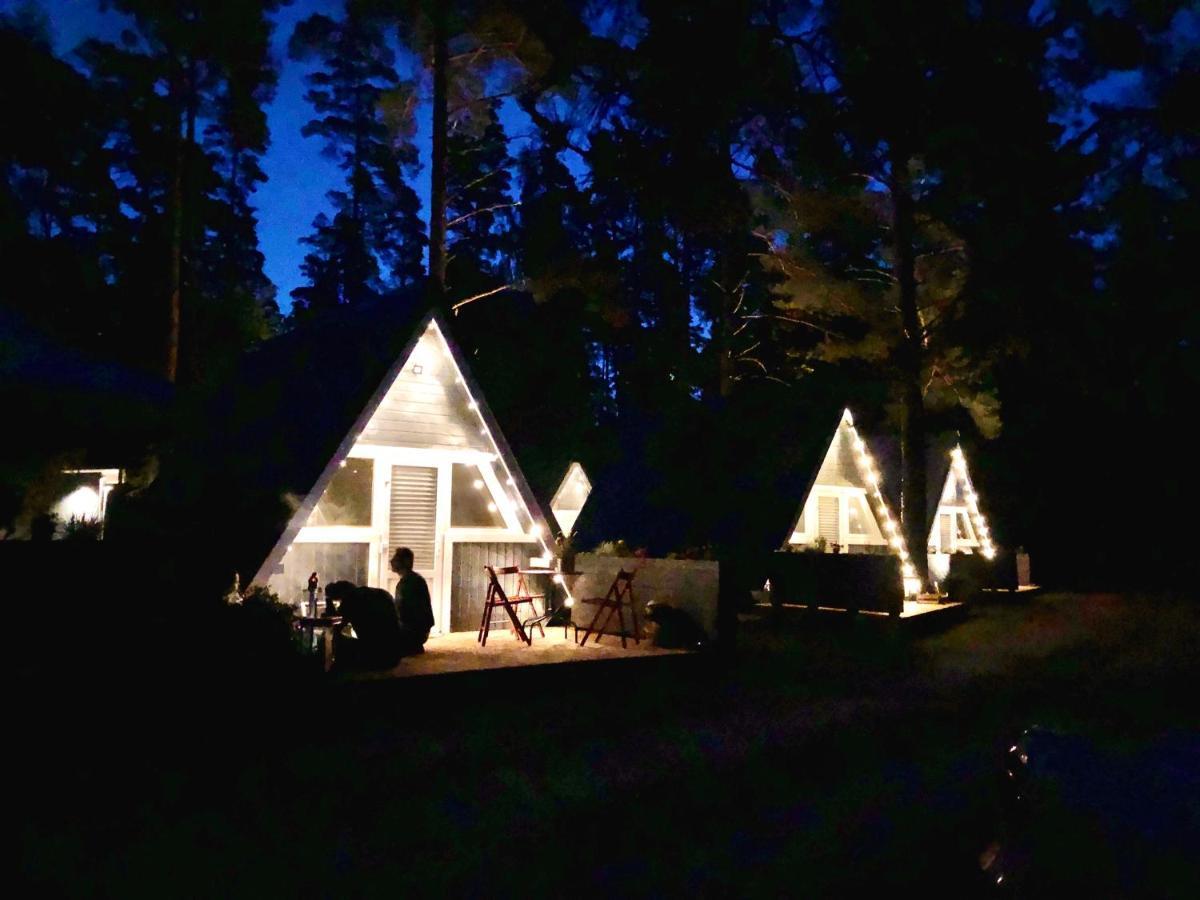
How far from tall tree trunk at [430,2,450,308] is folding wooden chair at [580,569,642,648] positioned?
19.6 feet

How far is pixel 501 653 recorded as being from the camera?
12133 millimetres

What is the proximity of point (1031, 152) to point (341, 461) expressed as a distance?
597 inches

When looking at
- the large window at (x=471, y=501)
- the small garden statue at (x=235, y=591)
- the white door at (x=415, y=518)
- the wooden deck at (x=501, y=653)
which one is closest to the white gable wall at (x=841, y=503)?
the wooden deck at (x=501, y=653)

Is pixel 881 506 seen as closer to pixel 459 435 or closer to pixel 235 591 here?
pixel 459 435

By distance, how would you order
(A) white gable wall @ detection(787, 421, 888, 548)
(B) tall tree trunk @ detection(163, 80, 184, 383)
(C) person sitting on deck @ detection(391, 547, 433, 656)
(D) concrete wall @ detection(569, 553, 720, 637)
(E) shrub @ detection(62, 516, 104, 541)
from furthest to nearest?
1. (B) tall tree trunk @ detection(163, 80, 184, 383)
2. (A) white gable wall @ detection(787, 421, 888, 548)
3. (D) concrete wall @ detection(569, 553, 720, 637)
4. (C) person sitting on deck @ detection(391, 547, 433, 656)
5. (E) shrub @ detection(62, 516, 104, 541)

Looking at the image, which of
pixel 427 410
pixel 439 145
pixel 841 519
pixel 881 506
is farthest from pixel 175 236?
pixel 881 506

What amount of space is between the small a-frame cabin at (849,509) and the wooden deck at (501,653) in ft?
25.9

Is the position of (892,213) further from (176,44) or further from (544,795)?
(544,795)

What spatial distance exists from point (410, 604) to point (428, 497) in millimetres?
2150

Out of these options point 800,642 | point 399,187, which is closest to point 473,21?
point 800,642

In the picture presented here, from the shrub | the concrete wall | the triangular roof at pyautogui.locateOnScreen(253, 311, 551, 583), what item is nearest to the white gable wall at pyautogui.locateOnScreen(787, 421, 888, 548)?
the concrete wall

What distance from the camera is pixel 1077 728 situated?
9703 millimetres

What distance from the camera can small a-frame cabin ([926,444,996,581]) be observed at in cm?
2719

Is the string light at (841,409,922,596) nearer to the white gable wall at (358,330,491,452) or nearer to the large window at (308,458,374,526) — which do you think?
the white gable wall at (358,330,491,452)
